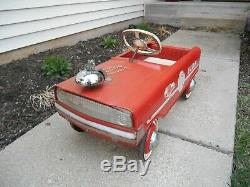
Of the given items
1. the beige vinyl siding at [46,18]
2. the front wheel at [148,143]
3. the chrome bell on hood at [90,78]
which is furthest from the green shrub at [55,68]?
the front wheel at [148,143]

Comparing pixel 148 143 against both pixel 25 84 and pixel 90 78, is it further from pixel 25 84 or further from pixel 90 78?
pixel 25 84

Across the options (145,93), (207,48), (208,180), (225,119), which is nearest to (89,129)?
(145,93)

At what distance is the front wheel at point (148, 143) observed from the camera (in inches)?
90.7

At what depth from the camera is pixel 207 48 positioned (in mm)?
5656

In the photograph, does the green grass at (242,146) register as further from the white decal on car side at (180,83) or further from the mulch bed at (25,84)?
the mulch bed at (25,84)

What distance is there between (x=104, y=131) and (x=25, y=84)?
2.00 metres

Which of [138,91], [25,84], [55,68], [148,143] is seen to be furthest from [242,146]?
[25,84]

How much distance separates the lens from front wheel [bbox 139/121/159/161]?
2.30 m

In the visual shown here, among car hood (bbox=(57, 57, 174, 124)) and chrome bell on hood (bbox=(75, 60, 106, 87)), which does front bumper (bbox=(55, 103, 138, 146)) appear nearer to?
car hood (bbox=(57, 57, 174, 124))

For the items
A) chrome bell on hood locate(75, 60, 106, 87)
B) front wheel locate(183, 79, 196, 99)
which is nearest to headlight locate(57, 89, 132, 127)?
chrome bell on hood locate(75, 60, 106, 87)

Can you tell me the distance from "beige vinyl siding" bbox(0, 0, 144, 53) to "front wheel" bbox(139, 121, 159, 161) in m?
2.97

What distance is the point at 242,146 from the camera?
8.72ft

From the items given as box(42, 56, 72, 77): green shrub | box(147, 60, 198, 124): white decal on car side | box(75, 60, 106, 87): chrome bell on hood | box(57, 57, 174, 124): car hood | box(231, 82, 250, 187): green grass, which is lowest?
box(231, 82, 250, 187): green grass

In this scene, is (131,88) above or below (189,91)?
above
